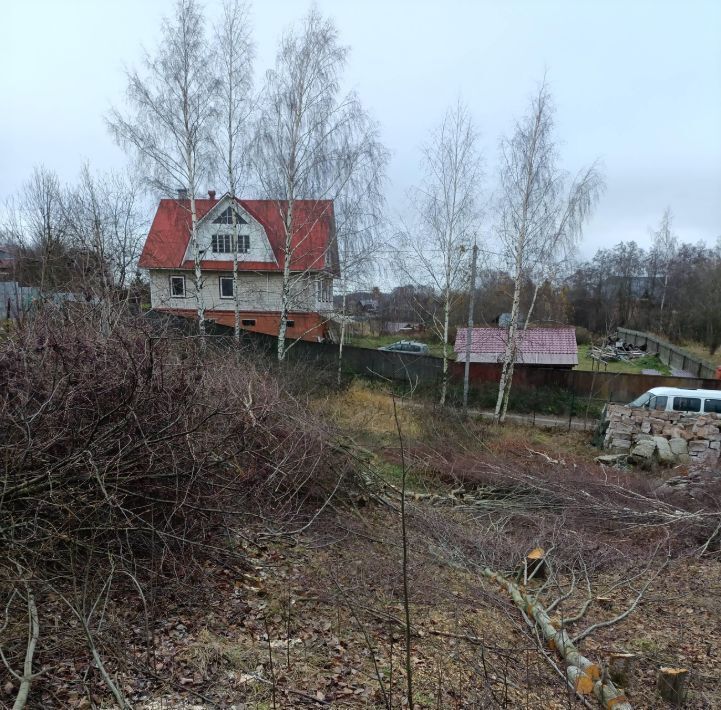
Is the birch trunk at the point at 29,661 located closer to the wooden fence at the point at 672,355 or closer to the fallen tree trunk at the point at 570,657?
the fallen tree trunk at the point at 570,657

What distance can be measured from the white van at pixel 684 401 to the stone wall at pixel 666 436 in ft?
1.79

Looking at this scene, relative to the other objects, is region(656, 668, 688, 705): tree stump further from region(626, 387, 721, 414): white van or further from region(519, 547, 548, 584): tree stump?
region(626, 387, 721, 414): white van

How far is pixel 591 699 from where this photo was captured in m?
3.58

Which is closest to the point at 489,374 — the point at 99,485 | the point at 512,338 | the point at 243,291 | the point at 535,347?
the point at 535,347

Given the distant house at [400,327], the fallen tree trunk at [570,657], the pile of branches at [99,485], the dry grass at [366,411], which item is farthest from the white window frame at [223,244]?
the distant house at [400,327]

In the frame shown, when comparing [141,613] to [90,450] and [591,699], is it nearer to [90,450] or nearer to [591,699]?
[90,450]

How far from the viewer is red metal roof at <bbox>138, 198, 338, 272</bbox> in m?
14.3

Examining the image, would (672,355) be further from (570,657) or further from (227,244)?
(570,657)

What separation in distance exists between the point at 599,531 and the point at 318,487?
4.19 m

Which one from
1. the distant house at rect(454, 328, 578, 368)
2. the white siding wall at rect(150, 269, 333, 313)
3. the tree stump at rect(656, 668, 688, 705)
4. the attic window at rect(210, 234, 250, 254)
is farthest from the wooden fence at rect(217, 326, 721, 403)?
the tree stump at rect(656, 668, 688, 705)

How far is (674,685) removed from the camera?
3650mm

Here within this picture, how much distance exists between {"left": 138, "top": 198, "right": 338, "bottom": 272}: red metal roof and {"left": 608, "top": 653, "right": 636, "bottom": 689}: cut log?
36.3 feet

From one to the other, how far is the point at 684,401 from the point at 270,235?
44.6 ft

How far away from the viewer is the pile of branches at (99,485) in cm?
352
